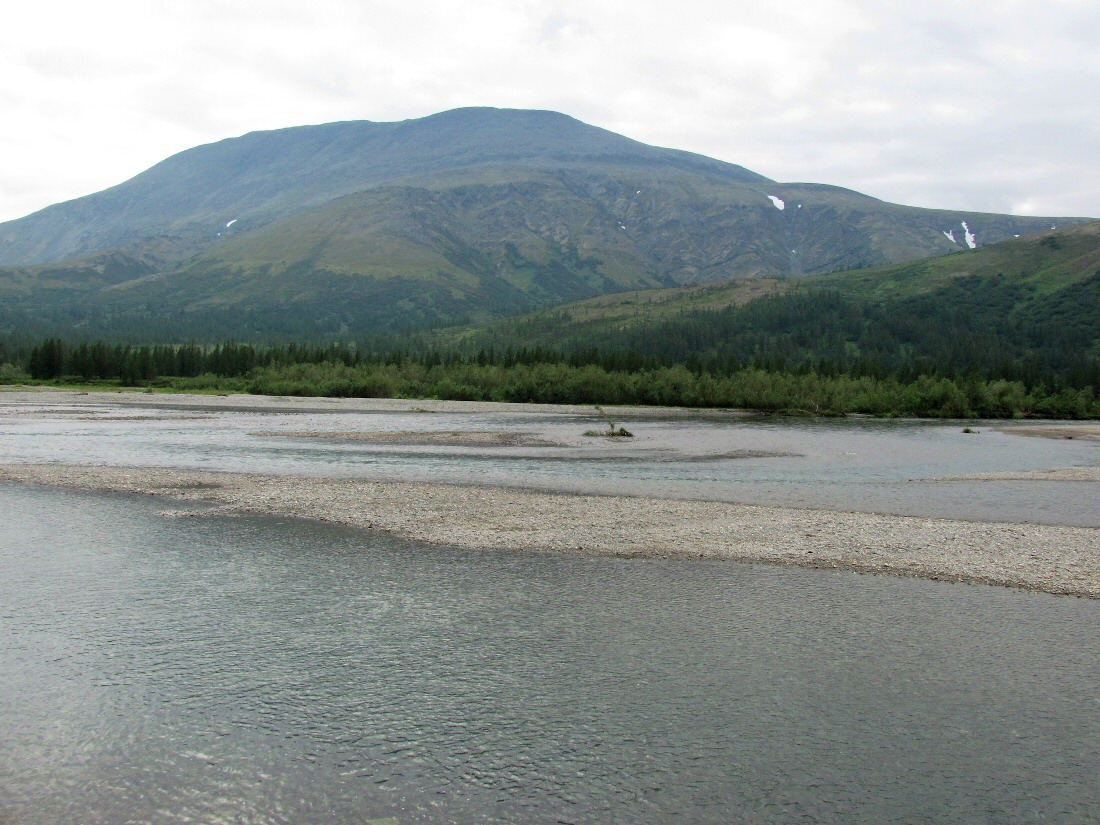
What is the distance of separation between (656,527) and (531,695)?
1675 centimetres

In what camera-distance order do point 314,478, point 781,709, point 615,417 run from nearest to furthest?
point 781,709 < point 314,478 < point 615,417

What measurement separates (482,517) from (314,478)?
45.2 feet

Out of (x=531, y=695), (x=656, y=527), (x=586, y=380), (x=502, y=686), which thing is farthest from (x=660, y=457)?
(x=586, y=380)

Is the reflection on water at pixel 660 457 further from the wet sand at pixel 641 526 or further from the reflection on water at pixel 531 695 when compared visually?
the reflection on water at pixel 531 695

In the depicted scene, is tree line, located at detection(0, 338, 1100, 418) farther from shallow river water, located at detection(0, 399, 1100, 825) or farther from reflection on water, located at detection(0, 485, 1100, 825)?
reflection on water, located at detection(0, 485, 1100, 825)

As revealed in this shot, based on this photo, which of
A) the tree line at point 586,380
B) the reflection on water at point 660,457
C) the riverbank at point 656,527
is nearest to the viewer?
the riverbank at point 656,527

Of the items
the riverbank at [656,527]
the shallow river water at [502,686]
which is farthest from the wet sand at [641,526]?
the shallow river water at [502,686]

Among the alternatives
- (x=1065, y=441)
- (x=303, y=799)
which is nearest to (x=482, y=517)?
(x=303, y=799)

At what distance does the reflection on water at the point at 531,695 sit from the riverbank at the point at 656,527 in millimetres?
2490

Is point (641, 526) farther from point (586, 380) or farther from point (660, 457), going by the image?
point (586, 380)

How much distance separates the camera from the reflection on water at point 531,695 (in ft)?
40.9

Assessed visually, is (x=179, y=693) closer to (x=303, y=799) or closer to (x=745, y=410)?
(x=303, y=799)

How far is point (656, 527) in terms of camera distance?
3222cm

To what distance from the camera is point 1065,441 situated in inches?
3233
